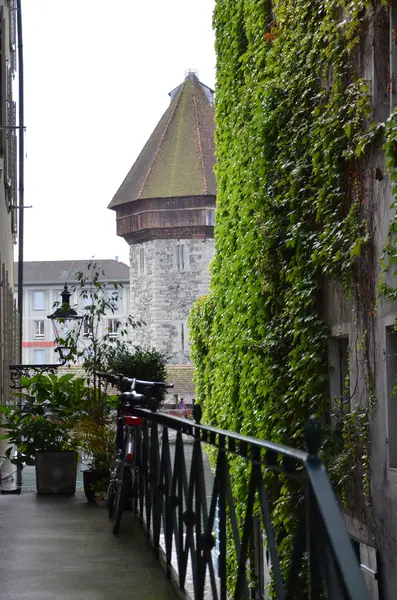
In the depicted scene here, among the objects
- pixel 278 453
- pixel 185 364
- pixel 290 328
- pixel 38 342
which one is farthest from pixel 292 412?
pixel 38 342

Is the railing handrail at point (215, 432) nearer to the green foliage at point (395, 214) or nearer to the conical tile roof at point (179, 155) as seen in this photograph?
the green foliage at point (395, 214)

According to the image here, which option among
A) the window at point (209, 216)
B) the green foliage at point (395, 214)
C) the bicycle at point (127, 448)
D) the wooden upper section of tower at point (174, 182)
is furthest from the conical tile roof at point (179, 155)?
the bicycle at point (127, 448)

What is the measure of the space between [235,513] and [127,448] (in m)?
2.93

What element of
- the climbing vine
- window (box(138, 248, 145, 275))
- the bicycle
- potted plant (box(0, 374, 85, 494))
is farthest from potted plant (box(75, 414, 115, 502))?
window (box(138, 248, 145, 275))

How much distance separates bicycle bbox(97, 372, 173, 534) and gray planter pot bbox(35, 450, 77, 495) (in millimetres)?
1136

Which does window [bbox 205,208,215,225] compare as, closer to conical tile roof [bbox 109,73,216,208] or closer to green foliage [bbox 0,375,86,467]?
conical tile roof [bbox 109,73,216,208]

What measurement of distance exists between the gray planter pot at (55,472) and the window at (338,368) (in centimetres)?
207

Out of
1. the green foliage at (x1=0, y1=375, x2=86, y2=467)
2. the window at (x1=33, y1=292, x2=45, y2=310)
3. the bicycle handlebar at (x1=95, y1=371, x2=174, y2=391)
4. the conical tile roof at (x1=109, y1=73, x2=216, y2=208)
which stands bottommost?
the green foliage at (x1=0, y1=375, x2=86, y2=467)

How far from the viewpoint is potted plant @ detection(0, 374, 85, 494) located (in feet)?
26.0

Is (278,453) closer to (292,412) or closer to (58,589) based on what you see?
(58,589)

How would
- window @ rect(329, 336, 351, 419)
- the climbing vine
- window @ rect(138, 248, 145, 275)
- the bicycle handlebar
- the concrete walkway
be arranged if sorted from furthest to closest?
1. window @ rect(138, 248, 145, 275)
2. window @ rect(329, 336, 351, 419)
3. the climbing vine
4. the bicycle handlebar
5. the concrete walkway

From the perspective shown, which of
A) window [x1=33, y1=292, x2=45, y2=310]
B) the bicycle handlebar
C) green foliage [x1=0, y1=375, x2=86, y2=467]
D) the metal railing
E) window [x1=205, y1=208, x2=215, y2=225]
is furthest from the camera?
window [x1=33, y1=292, x2=45, y2=310]

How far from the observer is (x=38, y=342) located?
86.9 m

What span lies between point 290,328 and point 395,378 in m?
1.89
